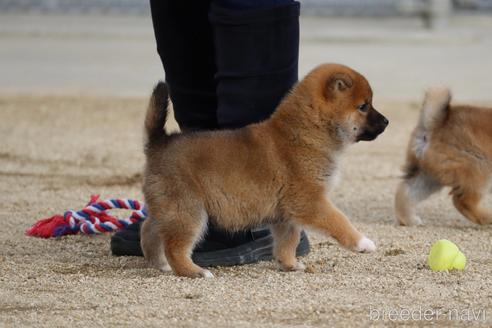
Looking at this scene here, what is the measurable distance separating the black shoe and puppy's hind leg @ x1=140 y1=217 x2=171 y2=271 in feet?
0.53

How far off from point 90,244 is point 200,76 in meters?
1.03

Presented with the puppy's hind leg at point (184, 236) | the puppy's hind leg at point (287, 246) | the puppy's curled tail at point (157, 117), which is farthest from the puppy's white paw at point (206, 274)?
the puppy's curled tail at point (157, 117)

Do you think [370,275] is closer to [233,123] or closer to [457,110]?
[233,123]

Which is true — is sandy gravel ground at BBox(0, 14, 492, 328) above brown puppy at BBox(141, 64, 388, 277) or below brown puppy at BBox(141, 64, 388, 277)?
below

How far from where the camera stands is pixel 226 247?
492 centimetres

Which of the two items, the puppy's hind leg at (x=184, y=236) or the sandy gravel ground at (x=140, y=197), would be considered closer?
the sandy gravel ground at (x=140, y=197)

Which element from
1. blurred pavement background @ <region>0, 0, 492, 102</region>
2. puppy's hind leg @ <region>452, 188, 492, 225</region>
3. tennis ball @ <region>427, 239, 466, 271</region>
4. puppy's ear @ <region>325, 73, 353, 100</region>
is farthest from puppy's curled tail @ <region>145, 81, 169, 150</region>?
blurred pavement background @ <region>0, 0, 492, 102</region>

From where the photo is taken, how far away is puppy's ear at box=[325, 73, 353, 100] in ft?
15.3

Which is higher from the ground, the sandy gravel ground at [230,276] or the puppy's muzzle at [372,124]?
the puppy's muzzle at [372,124]

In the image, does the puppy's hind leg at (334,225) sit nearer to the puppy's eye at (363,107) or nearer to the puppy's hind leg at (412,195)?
the puppy's eye at (363,107)

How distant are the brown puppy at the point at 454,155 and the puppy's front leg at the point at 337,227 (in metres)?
1.58

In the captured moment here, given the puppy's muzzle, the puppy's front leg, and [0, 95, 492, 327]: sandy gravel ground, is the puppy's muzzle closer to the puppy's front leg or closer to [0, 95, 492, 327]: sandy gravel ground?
the puppy's front leg

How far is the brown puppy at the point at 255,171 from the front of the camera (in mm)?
4492

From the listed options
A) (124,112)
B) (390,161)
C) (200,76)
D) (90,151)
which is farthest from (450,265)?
(124,112)
